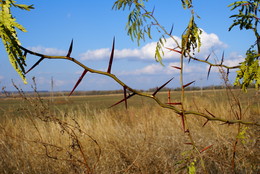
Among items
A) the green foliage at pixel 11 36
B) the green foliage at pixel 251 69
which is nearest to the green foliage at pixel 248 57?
the green foliage at pixel 251 69

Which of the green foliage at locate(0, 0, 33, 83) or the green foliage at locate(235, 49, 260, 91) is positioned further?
the green foliage at locate(235, 49, 260, 91)

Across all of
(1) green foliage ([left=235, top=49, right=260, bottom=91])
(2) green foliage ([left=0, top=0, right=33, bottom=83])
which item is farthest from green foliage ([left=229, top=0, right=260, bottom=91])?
(2) green foliage ([left=0, top=0, right=33, bottom=83])

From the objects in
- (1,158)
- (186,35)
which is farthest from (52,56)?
(1,158)

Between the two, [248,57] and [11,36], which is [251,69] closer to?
[248,57]

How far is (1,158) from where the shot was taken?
9.95 feet

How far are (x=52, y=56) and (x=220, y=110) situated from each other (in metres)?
6.65

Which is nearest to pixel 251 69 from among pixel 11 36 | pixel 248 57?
pixel 248 57

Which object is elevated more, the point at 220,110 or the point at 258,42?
the point at 258,42

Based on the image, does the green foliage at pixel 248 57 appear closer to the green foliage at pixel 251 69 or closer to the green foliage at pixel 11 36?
the green foliage at pixel 251 69

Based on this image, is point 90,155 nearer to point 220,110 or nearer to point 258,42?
point 258,42

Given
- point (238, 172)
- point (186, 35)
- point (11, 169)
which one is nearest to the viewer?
point (186, 35)

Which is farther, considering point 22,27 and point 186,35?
point 186,35

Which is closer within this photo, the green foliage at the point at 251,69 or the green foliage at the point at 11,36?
the green foliage at the point at 11,36

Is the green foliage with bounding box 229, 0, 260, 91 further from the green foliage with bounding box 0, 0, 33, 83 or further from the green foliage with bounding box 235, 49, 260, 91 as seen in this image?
the green foliage with bounding box 0, 0, 33, 83
